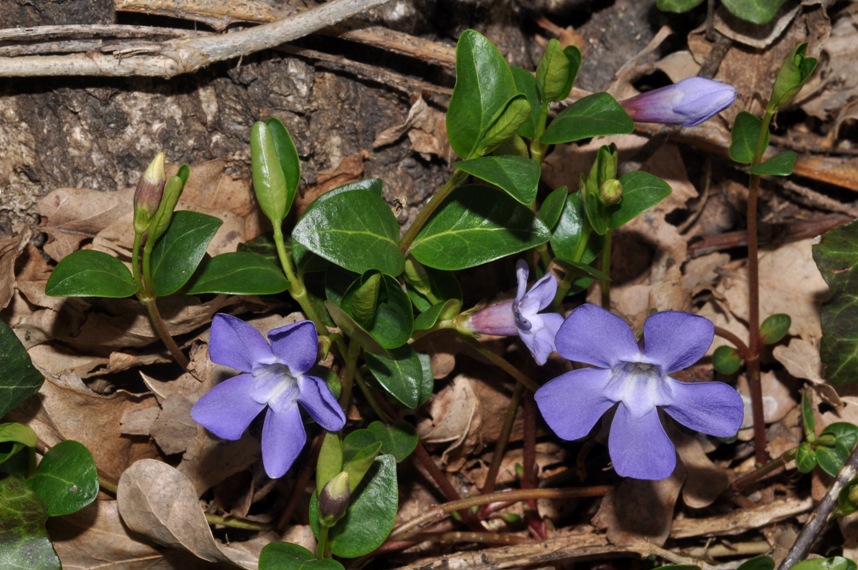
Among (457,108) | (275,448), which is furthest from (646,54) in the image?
(275,448)

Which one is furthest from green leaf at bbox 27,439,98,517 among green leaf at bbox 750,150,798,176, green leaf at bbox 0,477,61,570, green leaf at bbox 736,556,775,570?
green leaf at bbox 750,150,798,176

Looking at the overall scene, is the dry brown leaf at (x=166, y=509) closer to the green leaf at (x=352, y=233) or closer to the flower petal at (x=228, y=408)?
the flower petal at (x=228, y=408)

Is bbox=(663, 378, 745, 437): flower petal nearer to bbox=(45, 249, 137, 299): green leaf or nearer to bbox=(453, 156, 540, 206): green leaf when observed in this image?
bbox=(453, 156, 540, 206): green leaf

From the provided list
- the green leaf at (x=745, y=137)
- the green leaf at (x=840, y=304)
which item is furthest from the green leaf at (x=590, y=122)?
the green leaf at (x=840, y=304)

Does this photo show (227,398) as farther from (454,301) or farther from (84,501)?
(454,301)

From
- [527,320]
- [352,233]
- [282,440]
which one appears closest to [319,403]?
[282,440]

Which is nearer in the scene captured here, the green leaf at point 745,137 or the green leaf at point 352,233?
the green leaf at point 352,233

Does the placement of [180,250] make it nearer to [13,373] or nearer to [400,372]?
[13,373]
